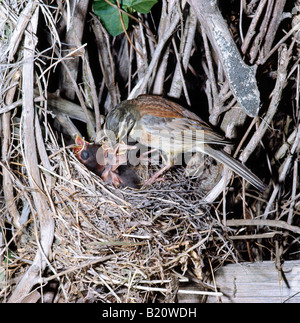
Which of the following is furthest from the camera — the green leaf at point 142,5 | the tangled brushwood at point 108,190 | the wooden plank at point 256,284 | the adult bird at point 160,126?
the adult bird at point 160,126

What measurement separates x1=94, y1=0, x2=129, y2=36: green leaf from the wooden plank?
2.13m

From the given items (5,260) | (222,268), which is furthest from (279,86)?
(5,260)

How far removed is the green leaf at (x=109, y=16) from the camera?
9.91ft

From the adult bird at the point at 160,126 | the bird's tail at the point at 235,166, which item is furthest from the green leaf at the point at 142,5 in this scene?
the bird's tail at the point at 235,166

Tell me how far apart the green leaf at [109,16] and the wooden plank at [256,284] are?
2.13 m

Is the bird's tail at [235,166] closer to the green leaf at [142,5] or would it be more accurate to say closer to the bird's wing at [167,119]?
A: the bird's wing at [167,119]

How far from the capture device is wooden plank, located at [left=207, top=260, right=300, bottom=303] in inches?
→ 105

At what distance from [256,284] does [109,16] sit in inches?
95.7

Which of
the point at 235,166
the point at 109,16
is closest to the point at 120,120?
the point at 109,16

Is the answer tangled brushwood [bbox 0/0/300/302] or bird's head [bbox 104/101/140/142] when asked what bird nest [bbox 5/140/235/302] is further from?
bird's head [bbox 104/101/140/142]

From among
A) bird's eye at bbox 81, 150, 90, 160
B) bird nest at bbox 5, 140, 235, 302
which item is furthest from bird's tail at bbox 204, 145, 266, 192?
bird's eye at bbox 81, 150, 90, 160

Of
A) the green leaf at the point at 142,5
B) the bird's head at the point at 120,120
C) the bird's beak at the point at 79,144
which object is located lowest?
the bird's beak at the point at 79,144

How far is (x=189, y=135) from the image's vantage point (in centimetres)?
312

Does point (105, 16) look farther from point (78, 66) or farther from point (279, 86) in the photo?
point (279, 86)
